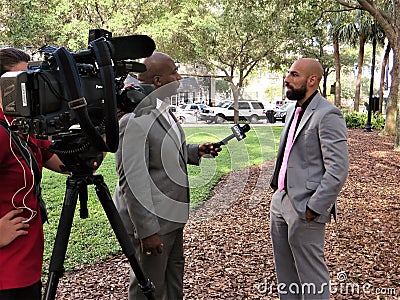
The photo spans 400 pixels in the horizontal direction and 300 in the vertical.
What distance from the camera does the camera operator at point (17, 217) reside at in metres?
2.01

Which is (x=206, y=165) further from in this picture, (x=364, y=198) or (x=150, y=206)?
(x=150, y=206)

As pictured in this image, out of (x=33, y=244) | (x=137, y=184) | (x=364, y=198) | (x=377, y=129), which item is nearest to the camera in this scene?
(x=33, y=244)

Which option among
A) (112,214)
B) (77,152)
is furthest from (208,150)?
(77,152)

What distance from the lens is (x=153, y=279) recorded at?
8.96ft

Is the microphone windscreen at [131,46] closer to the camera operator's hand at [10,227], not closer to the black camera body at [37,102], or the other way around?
the black camera body at [37,102]

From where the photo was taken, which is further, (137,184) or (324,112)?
(324,112)

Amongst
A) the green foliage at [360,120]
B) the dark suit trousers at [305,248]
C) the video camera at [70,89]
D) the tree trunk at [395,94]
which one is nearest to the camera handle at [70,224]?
the video camera at [70,89]

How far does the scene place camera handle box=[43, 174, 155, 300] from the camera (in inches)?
72.2

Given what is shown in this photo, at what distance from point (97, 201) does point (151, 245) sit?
519 centimetres

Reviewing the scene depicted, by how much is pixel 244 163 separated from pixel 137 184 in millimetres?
9870

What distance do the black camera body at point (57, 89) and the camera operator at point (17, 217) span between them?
0.28 m

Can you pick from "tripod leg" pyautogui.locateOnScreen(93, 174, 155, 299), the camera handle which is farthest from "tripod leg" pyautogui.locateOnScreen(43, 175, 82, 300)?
"tripod leg" pyautogui.locateOnScreen(93, 174, 155, 299)

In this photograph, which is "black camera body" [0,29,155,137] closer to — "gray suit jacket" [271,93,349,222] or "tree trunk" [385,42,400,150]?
"gray suit jacket" [271,93,349,222]

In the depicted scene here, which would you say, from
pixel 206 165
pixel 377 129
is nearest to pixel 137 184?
pixel 206 165
